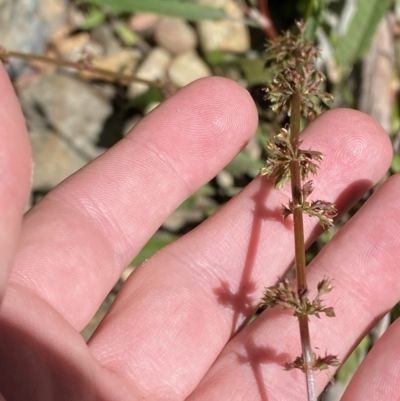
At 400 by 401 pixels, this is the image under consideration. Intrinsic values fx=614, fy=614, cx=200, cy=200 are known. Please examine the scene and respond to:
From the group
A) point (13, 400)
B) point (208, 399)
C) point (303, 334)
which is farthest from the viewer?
point (208, 399)

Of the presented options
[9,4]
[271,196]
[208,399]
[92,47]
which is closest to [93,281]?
[208,399]

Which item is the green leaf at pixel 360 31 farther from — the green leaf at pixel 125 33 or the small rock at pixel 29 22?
the small rock at pixel 29 22

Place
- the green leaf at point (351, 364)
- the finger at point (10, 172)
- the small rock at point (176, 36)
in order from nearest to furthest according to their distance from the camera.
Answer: the finger at point (10, 172) → the green leaf at point (351, 364) → the small rock at point (176, 36)

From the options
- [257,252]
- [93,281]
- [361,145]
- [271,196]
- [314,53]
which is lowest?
[93,281]

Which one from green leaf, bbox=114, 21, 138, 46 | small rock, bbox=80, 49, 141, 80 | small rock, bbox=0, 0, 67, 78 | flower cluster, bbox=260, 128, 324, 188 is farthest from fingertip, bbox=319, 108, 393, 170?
small rock, bbox=0, 0, 67, 78

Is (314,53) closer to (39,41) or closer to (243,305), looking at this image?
(243,305)

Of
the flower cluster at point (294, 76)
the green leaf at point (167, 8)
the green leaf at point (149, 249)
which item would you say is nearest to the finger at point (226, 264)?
the flower cluster at point (294, 76)

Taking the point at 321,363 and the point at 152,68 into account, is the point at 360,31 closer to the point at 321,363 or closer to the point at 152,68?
the point at 152,68

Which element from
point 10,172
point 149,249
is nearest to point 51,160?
point 149,249
